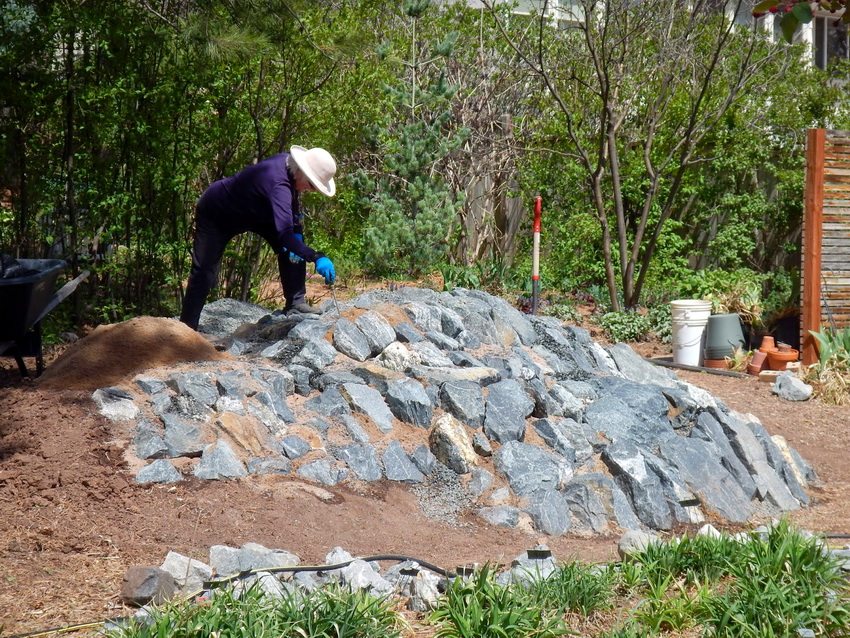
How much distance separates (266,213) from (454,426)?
204 cm

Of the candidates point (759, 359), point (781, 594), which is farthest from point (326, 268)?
point (759, 359)

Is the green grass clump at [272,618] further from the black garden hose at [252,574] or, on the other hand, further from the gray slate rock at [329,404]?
the gray slate rock at [329,404]

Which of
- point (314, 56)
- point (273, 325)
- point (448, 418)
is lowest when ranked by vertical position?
point (448, 418)

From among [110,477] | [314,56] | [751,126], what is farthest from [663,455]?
[751,126]

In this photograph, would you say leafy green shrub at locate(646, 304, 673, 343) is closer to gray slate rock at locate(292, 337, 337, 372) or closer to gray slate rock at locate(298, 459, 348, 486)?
gray slate rock at locate(292, 337, 337, 372)

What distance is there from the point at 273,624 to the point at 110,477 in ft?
5.69

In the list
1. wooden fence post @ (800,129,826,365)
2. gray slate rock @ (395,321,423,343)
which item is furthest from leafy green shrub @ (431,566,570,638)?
wooden fence post @ (800,129,826,365)

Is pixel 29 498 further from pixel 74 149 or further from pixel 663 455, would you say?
pixel 74 149

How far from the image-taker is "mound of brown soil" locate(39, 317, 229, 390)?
523 cm

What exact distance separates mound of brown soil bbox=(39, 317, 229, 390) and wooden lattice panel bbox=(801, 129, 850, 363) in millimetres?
5449

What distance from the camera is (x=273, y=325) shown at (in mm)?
6371

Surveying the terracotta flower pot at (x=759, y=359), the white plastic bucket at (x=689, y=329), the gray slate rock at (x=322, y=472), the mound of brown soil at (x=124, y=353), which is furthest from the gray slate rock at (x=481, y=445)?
the terracotta flower pot at (x=759, y=359)

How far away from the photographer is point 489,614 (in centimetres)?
311

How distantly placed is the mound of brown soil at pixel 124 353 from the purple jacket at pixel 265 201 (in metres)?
0.84
